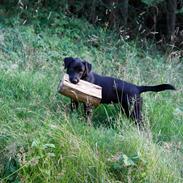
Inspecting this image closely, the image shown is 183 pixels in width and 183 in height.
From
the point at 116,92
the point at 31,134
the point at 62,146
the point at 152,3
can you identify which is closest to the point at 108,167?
the point at 62,146

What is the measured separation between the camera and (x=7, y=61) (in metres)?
7.00

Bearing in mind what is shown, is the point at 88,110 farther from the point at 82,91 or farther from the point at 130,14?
the point at 130,14

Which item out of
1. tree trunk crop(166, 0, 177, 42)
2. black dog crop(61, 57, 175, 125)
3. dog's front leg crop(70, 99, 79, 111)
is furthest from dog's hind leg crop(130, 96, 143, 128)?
tree trunk crop(166, 0, 177, 42)

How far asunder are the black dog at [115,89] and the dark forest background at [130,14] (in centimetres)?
448

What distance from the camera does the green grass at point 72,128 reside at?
4039 millimetres

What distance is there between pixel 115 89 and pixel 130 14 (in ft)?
19.2

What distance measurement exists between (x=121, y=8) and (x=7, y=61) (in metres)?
4.61

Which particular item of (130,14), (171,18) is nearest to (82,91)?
(171,18)

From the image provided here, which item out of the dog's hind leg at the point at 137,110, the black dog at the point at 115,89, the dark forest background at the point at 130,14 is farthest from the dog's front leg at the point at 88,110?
the dark forest background at the point at 130,14

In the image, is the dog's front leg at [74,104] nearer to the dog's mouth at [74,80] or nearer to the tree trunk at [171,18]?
the dog's mouth at [74,80]

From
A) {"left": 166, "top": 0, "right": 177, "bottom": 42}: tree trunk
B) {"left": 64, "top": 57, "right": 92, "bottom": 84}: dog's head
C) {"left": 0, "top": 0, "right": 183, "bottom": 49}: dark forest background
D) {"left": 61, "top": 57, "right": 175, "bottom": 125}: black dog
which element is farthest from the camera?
{"left": 166, "top": 0, "right": 177, "bottom": 42}: tree trunk

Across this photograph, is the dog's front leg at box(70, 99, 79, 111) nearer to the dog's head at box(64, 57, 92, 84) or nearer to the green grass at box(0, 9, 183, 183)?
the green grass at box(0, 9, 183, 183)

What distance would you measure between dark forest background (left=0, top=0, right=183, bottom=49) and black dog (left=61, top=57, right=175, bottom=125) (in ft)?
14.7

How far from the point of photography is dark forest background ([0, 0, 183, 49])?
10148mm
